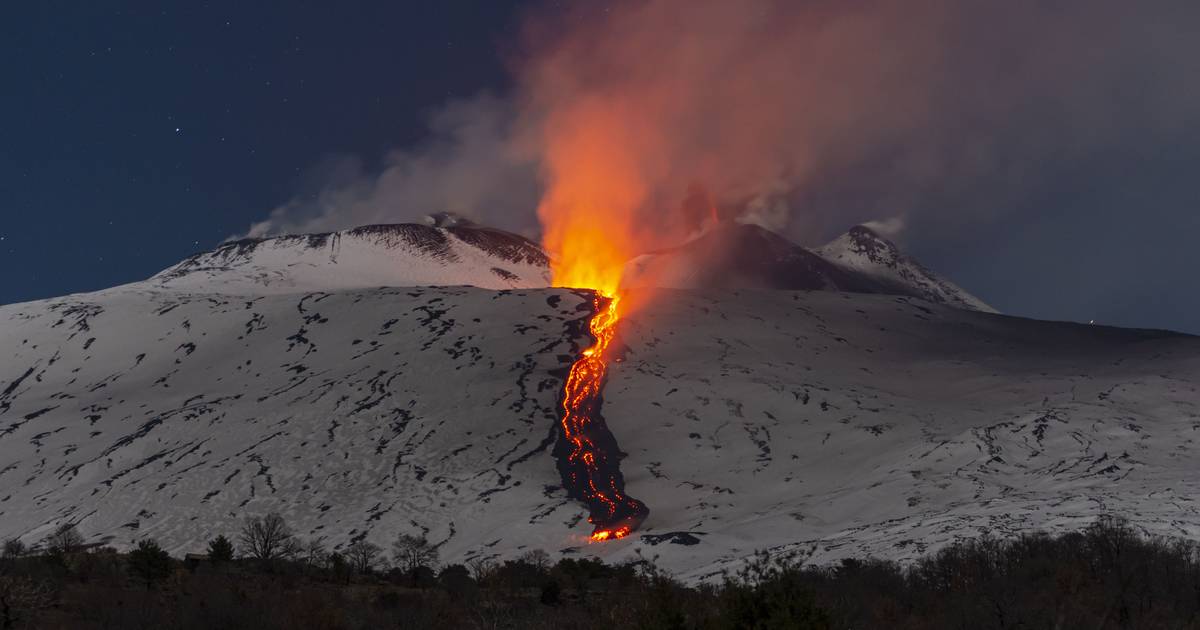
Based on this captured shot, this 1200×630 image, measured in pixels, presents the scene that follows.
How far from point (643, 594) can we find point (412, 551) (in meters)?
50.5

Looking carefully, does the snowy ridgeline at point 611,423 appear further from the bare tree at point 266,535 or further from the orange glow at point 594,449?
the bare tree at point 266,535

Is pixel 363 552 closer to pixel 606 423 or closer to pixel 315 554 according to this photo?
pixel 315 554

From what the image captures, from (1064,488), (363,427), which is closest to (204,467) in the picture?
(363,427)

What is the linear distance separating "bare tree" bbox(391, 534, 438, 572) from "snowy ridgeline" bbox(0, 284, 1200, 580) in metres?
1.76

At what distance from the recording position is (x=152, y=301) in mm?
176250

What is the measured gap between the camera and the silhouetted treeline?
2733cm

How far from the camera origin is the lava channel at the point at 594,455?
8381 centimetres

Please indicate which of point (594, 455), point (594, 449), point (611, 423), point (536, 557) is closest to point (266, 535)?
point (536, 557)

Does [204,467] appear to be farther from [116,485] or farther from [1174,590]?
[1174,590]

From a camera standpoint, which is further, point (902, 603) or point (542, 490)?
point (542, 490)

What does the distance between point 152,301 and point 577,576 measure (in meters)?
142

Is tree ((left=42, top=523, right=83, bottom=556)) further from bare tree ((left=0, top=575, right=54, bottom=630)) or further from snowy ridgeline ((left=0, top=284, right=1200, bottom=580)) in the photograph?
bare tree ((left=0, top=575, right=54, bottom=630))

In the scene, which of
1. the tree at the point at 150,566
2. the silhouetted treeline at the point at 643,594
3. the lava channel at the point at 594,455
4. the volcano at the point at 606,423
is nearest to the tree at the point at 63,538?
the volcano at the point at 606,423

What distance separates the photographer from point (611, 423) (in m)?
108
